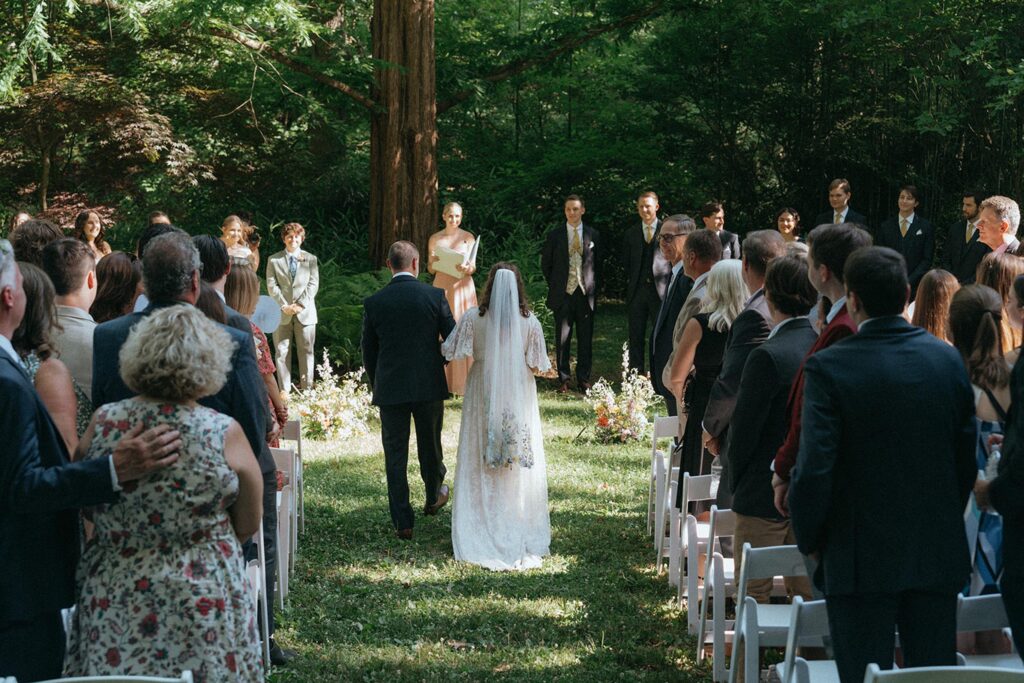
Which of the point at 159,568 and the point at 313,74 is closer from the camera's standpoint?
the point at 159,568

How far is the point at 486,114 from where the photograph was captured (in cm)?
2195

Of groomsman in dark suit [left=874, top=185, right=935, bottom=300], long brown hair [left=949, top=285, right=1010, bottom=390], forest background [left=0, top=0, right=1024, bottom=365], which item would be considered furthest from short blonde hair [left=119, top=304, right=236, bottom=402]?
groomsman in dark suit [left=874, top=185, right=935, bottom=300]

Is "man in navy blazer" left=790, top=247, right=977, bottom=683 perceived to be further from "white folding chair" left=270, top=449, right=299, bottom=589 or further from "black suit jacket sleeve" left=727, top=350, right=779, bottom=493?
"white folding chair" left=270, top=449, right=299, bottom=589

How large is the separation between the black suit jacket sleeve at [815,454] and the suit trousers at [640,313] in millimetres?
9801

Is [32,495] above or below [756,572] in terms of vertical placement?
above

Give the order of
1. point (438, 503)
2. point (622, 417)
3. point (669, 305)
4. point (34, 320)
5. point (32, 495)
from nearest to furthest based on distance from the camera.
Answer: point (32, 495)
point (34, 320)
point (669, 305)
point (438, 503)
point (622, 417)

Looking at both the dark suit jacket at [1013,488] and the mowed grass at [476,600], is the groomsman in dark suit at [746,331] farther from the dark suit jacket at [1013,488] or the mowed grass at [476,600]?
the dark suit jacket at [1013,488]

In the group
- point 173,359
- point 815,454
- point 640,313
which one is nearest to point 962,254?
point 640,313

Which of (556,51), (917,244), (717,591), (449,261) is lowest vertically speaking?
(717,591)

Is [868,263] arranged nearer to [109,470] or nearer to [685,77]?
[109,470]

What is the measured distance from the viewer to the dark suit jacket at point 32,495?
3307 millimetres

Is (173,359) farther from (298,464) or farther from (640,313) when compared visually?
(640,313)

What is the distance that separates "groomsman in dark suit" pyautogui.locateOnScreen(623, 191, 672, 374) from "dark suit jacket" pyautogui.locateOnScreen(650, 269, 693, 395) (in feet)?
16.7

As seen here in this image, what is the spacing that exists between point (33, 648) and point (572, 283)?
10866 millimetres
